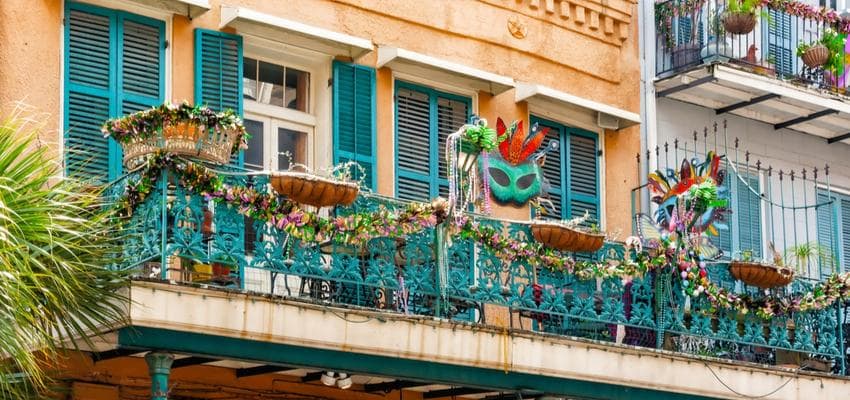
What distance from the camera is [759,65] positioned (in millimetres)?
19875

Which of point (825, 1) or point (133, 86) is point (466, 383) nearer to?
point (133, 86)

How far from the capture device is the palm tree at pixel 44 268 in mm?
12055

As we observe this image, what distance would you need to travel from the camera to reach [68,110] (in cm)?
1534

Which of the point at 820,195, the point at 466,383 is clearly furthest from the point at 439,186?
the point at 820,195

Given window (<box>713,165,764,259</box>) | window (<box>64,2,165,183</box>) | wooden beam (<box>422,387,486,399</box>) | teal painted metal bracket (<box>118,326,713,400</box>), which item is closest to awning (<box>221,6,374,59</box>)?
window (<box>64,2,165,183</box>)

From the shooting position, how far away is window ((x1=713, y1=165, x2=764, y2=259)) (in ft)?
66.1

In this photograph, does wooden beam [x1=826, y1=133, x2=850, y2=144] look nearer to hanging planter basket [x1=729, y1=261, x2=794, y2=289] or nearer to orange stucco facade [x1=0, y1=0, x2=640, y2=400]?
orange stucco facade [x1=0, y1=0, x2=640, y2=400]

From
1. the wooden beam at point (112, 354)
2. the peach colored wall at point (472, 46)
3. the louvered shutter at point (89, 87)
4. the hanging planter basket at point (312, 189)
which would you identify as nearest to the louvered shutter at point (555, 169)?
the peach colored wall at point (472, 46)

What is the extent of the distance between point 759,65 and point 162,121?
808 centimetres

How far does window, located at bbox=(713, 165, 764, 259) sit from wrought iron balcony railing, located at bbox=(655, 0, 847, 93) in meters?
1.18

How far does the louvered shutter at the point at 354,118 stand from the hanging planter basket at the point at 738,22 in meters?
4.19

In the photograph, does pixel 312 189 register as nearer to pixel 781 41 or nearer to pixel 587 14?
pixel 587 14

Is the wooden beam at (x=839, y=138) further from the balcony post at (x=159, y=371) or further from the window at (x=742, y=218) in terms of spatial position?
the balcony post at (x=159, y=371)

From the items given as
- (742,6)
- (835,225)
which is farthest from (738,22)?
(835,225)
